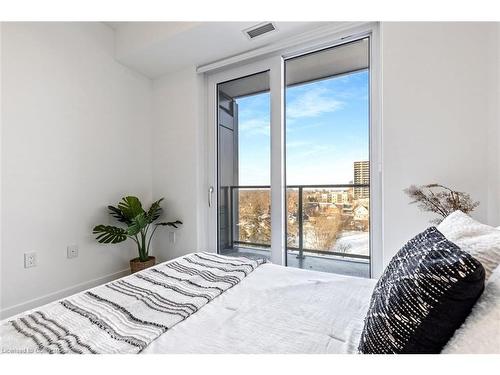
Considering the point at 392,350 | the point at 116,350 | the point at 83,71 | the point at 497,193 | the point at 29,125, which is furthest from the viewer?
the point at 83,71

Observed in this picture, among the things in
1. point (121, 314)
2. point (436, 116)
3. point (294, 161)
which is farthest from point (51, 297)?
point (436, 116)

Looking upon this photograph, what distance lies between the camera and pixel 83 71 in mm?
2410

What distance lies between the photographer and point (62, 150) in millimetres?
2236

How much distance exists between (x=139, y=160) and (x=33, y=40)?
53.3 inches

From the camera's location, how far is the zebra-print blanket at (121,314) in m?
0.75

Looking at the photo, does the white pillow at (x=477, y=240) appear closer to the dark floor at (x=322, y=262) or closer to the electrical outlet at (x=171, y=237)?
the dark floor at (x=322, y=262)

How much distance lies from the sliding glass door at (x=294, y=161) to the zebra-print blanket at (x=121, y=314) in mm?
1306

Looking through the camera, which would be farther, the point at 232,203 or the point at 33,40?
the point at 232,203

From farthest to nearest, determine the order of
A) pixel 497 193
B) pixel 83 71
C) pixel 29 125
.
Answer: pixel 83 71, pixel 29 125, pixel 497 193

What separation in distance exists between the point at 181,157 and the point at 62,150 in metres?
1.10

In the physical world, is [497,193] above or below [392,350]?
above
